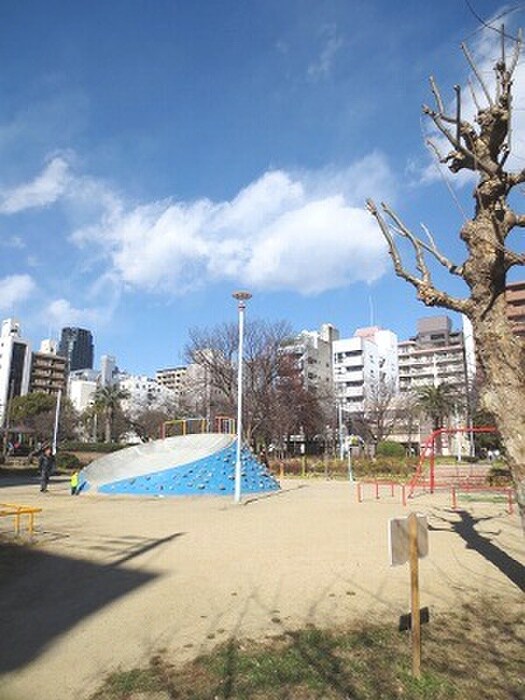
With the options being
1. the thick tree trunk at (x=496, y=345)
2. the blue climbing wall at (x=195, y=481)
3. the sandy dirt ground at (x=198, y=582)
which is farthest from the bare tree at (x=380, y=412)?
the thick tree trunk at (x=496, y=345)

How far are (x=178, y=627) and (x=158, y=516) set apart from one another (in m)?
8.42

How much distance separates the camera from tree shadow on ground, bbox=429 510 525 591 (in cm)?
711

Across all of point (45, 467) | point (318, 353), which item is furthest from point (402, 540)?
point (318, 353)

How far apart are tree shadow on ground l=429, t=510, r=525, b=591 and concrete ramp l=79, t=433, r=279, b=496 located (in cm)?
902

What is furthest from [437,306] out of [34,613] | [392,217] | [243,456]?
[243,456]

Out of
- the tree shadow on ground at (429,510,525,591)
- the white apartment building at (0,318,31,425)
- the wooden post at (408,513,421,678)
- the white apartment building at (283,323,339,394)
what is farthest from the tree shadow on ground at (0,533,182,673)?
the white apartment building at (0,318,31,425)

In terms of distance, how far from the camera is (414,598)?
163 inches

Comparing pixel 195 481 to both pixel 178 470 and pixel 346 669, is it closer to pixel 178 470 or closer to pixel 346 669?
pixel 178 470

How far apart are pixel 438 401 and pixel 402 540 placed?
51.6m

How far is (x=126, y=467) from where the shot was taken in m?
21.4

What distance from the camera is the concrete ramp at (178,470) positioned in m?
19.3

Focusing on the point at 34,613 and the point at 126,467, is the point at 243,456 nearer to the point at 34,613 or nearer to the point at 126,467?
the point at 126,467

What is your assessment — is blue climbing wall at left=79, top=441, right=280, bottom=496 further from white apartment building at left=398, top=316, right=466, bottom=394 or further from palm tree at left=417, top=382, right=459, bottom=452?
white apartment building at left=398, top=316, right=466, bottom=394

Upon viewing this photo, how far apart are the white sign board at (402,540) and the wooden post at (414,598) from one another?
0.15 feet
